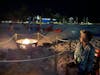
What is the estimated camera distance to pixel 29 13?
20047 millimetres

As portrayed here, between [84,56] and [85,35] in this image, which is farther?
[84,56]

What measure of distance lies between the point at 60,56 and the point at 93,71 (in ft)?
14.3

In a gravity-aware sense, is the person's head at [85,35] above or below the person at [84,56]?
above

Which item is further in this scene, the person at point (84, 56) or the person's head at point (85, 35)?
the person at point (84, 56)

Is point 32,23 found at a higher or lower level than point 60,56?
higher

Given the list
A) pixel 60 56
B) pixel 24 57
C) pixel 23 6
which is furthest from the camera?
pixel 23 6

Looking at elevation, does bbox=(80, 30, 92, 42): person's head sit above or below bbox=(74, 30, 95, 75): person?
above

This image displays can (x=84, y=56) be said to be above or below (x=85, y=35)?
below

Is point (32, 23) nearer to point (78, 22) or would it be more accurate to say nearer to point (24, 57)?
point (78, 22)

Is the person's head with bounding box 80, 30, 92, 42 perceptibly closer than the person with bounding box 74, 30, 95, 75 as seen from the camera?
Yes

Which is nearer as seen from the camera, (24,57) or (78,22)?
(24,57)

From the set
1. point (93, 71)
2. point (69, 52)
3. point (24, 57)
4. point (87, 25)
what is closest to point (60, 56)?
point (69, 52)

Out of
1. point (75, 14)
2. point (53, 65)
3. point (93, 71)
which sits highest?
point (75, 14)

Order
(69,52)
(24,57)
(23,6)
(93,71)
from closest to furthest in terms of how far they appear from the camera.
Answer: (93,71), (24,57), (69,52), (23,6)
